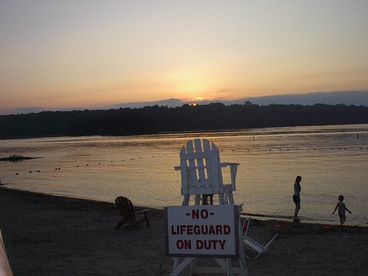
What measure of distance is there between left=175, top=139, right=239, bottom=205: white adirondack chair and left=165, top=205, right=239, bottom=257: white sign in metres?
0.23

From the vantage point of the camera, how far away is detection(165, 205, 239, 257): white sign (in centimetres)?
618

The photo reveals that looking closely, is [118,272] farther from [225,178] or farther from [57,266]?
[225,178]

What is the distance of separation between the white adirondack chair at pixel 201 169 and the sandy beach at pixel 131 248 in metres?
1.77

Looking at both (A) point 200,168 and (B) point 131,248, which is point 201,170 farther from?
(B) point 131,248

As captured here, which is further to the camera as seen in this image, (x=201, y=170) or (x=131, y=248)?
(x=131, y=248)

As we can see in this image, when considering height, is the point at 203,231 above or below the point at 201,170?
below

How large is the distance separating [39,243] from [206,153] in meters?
7.46

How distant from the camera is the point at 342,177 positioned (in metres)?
38.8

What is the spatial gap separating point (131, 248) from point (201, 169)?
576 cm

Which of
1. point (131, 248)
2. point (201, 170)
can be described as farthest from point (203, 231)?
point (131, 248)

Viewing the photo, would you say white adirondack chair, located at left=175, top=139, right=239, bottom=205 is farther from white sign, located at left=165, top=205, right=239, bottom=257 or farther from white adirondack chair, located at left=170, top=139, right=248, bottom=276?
white sign, located at left=165, top=205, right=239, bottom=257

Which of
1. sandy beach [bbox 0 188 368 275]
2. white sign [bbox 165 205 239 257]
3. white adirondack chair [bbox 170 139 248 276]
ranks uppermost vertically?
white adirondack chair [bbox 170 139 248 276]

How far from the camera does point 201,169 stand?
638 centimetres

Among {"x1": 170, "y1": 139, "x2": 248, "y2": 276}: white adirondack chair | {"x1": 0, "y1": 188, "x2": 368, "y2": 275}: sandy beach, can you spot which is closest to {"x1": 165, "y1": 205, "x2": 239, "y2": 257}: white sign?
{"x1": 170, "y1": 139, "x2": 248, "y2": 276}: white adirondack chair
